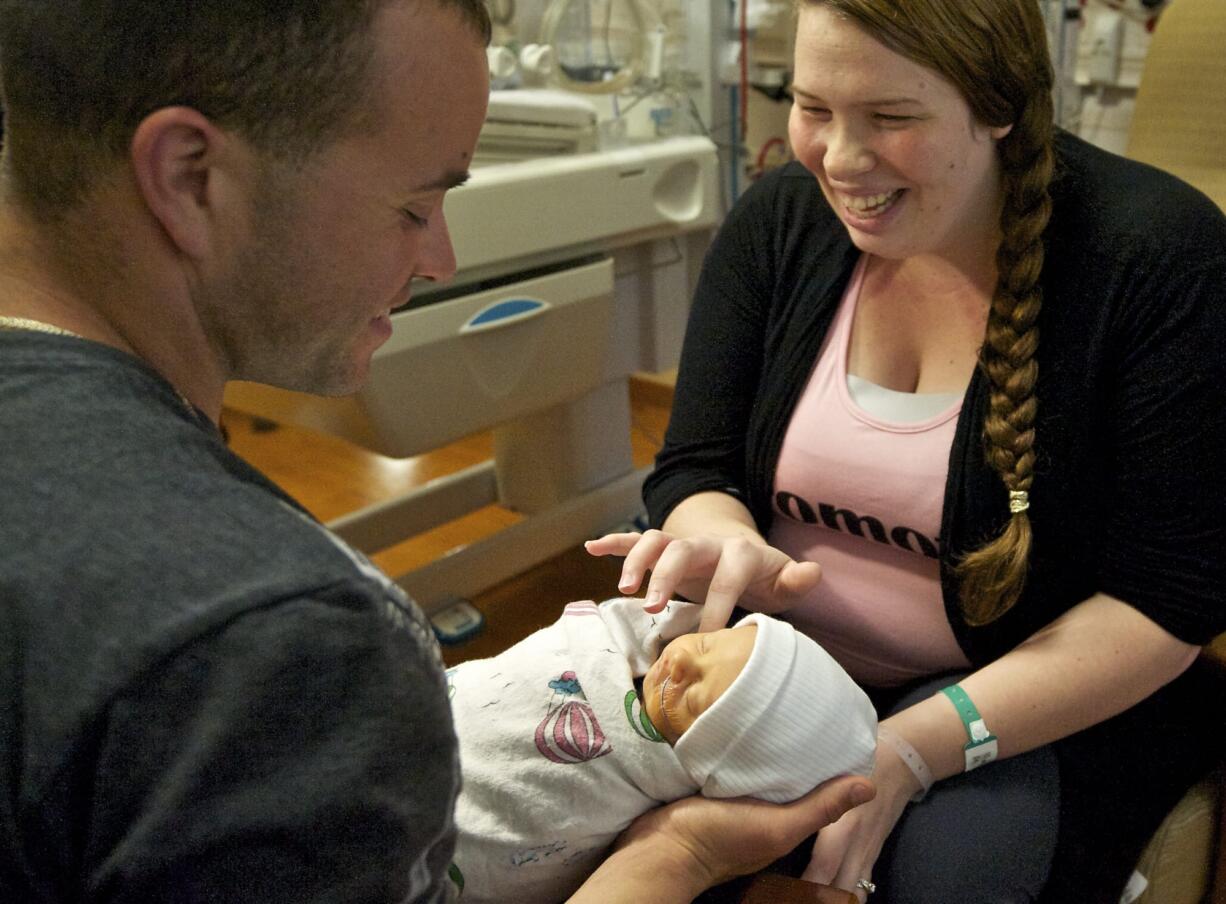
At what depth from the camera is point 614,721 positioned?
0.94 meters

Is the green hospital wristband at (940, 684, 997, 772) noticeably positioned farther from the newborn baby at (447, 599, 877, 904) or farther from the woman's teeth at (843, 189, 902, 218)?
the woman's teeth at (843, 189, 902, 218)

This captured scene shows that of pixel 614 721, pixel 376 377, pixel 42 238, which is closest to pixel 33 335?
pixel 42 238

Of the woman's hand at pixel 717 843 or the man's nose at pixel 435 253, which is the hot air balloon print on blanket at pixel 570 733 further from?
the man's nose at pixel 435 253

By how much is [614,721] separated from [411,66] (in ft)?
1.95

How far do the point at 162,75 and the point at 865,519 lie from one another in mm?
794

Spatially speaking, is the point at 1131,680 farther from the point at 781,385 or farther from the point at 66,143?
the point at 66,143

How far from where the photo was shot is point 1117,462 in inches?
40.0

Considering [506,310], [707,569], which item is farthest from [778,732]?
[506,310]

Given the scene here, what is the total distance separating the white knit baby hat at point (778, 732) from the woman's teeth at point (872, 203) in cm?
43

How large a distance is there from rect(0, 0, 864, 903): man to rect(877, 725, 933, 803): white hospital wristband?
0.53m

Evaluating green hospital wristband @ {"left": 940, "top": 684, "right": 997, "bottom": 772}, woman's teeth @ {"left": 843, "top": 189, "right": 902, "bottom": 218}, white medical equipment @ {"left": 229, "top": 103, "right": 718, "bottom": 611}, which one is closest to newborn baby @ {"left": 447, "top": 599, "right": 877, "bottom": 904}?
green hospital wristband @ {"left": 940, "top": 684, "right": 997, "bottom": 772}

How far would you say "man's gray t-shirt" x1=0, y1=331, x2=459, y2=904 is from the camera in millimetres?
426

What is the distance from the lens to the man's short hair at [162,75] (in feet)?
1.66

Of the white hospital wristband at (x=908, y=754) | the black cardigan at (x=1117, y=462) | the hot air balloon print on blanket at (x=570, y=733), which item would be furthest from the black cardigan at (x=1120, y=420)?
the hot air balloon print on blanket at (x=570, y=733)
